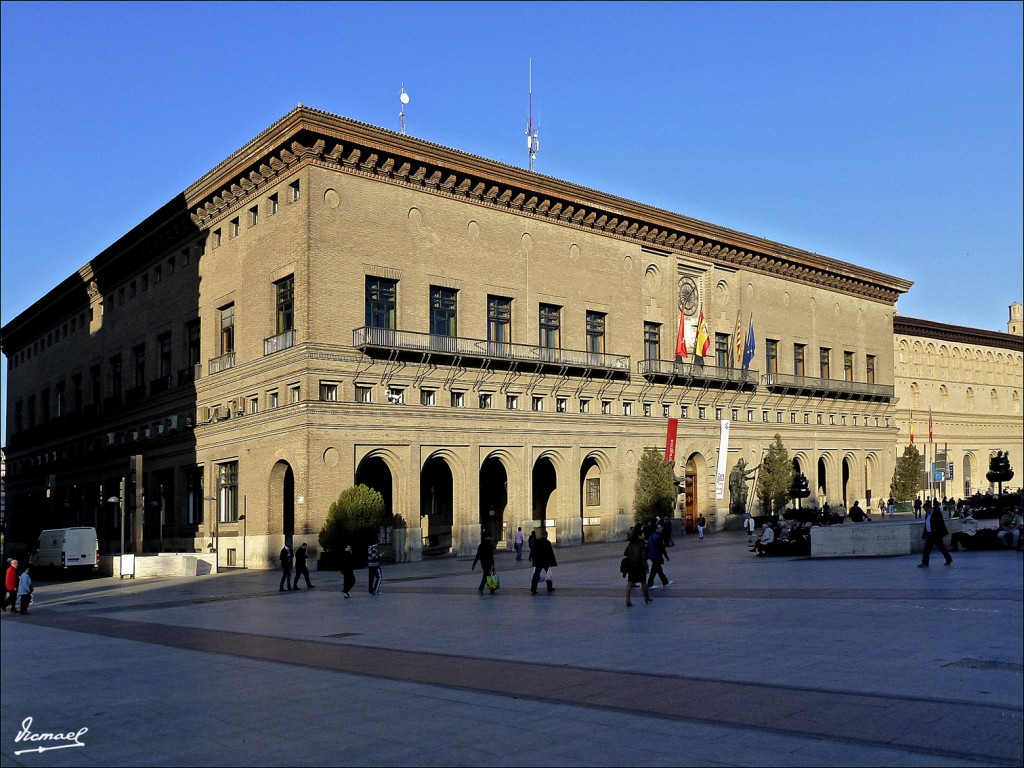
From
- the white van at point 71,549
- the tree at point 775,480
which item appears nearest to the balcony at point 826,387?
the tree at point 775,480

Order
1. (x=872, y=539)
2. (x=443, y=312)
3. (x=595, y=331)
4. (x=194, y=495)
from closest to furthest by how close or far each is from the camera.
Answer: (x=872, y=539) < (x=443, y=312) < (x=194, y=495) < (x=595, y=331)

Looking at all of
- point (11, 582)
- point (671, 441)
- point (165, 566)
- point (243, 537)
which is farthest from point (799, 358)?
point (11, 582)

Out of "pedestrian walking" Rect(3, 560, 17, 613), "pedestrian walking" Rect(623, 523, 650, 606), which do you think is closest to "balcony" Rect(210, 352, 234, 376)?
"pedestrian walking" Rect(3, 560, 17, 613)

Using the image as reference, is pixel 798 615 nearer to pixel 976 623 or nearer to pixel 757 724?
pixel 976 623

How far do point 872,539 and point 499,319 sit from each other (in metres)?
25.9

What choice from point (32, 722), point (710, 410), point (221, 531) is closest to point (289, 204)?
point (221, 531)

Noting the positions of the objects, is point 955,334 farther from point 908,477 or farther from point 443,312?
point 443,312

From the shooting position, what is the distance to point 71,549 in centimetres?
4591

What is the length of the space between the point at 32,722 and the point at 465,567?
30136 millimetres

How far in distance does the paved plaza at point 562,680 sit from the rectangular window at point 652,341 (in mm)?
35629

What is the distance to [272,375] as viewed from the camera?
1834 inches

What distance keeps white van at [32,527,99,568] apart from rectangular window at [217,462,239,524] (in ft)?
21.6

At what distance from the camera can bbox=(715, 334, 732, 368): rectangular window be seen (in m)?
65.6

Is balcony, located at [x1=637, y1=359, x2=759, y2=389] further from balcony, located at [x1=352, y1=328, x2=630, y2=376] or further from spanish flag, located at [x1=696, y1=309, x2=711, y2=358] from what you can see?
balcony, located at [x1=352, y1=328, x2=630, y2=376]
